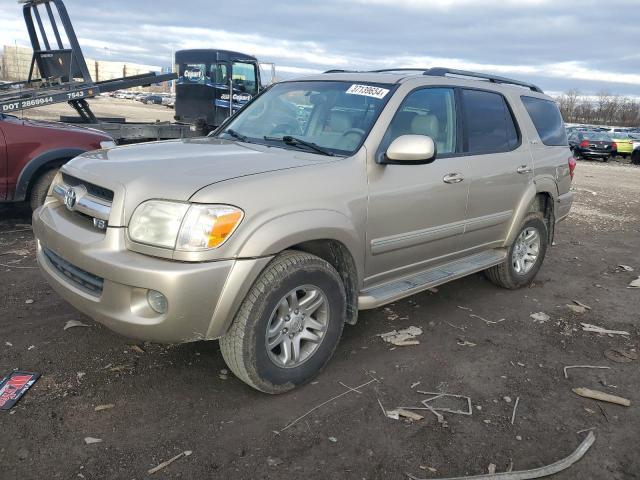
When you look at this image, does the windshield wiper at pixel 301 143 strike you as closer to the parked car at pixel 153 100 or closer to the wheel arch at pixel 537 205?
the wheel arch at pixel 537 205

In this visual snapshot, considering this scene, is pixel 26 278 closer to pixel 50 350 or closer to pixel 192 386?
pixel 50 350

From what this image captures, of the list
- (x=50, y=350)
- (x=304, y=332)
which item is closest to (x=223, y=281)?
(x=304, y=332)

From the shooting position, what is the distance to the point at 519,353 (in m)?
3.87

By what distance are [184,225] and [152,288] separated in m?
0.34

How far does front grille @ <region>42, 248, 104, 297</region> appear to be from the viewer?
2.78m

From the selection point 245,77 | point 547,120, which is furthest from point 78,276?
point 245,77

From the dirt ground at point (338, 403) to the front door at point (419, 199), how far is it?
662 millimetres

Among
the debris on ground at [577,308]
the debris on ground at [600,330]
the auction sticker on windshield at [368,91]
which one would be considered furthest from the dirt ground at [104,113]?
the debris on ground at [600,330]

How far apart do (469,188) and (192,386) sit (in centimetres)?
247

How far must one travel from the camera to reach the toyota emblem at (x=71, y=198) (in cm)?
305

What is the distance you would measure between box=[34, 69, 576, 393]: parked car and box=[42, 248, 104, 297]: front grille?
1cm

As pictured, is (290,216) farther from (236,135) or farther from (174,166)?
(236,135)

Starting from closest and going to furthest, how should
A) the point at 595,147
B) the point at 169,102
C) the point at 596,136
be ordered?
the point at 595,147 < the point at 596,136 < the point at 169,102

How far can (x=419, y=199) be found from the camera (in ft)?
11.9
